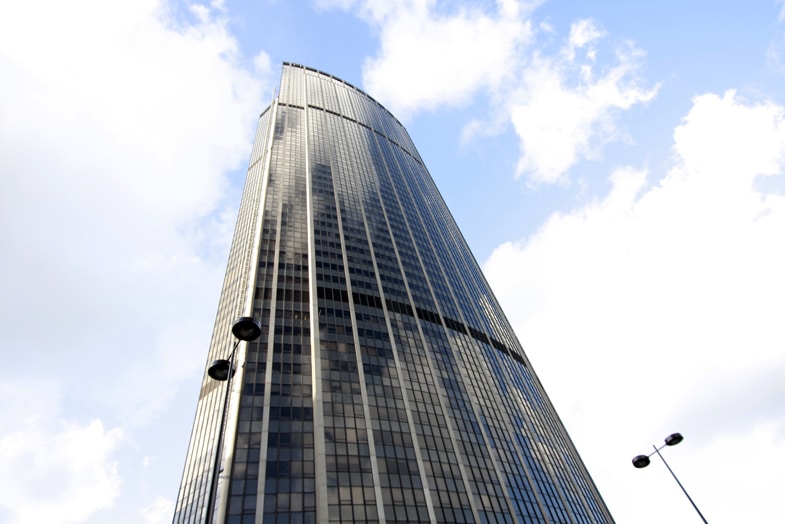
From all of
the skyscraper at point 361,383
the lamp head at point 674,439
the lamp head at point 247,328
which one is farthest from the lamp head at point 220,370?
the lamp head at point 674,439

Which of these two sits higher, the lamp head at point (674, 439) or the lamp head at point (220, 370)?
the lamp head at point (220, 370)

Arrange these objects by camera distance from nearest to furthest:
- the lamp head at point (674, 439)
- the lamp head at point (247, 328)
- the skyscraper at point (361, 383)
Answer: the lamp head at point (247, 328) < the lamp head at point (674, 439) < the skyscraper at point (361, 383)

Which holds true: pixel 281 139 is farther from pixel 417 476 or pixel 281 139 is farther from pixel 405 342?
pixel 417 476

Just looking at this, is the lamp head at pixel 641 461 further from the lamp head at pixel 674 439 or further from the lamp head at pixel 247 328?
the lamp head at pixel 247 328

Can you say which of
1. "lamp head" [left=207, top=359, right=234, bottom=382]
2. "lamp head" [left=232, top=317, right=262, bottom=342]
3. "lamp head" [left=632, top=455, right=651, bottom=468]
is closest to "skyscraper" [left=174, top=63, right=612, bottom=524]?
"lamp head" [left=207, top=359, right=234, bottom=382]

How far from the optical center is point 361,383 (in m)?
73.4

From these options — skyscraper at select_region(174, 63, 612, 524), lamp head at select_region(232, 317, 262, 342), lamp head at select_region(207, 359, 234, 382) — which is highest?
skyscraper at select_region(174, 63, 612, 524)

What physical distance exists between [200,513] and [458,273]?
81581mm

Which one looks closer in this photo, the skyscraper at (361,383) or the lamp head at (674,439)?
the lamp head at (674,439)

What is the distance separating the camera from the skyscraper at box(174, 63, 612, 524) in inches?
2313

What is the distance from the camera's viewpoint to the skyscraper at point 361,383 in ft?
193

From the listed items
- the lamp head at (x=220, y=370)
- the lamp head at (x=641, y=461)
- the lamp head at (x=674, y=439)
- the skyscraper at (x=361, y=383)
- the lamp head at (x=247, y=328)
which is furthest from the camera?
the skyscraper at (x=361, y=383)

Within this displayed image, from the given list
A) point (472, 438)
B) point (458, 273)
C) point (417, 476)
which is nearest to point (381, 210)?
point (458, 273)

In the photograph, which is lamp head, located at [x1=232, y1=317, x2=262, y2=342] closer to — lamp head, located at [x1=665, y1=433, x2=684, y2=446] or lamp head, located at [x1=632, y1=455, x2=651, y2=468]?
lamp head, located at [x1=665, y1=433, x2=684, y2=446]
